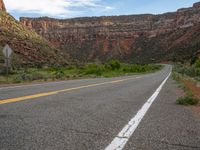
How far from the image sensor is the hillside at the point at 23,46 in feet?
164

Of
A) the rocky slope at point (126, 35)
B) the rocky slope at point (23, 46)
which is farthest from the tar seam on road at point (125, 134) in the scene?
the rocky slope at point (126, 35)

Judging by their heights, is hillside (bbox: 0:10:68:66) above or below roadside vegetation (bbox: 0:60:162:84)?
above

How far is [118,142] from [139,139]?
425mm

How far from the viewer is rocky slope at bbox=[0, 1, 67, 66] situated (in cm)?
5006

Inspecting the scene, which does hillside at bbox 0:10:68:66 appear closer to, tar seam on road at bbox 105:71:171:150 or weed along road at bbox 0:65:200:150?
weed along road at bbox 0:65:200:150

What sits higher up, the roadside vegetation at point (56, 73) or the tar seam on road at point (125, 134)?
the tar seam on road at point (125, 134)

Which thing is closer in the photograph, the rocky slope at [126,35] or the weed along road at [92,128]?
the weed along road at [92,128]

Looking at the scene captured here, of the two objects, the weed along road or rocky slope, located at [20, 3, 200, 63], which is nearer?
the weed along road

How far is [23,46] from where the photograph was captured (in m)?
52.5

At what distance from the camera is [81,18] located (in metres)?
174

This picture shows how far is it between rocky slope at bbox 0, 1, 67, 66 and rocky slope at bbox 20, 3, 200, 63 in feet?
246

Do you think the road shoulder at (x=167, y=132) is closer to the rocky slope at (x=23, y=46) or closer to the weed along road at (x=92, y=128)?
the weed along road at (x=92, y=128)

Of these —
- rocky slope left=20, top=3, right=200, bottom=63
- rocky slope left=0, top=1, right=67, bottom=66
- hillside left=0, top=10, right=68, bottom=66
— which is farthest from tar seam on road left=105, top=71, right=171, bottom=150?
rocky slope left=20, top=3, right=200, bottom=63

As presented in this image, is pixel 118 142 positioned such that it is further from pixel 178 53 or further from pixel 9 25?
pixel 178 53
